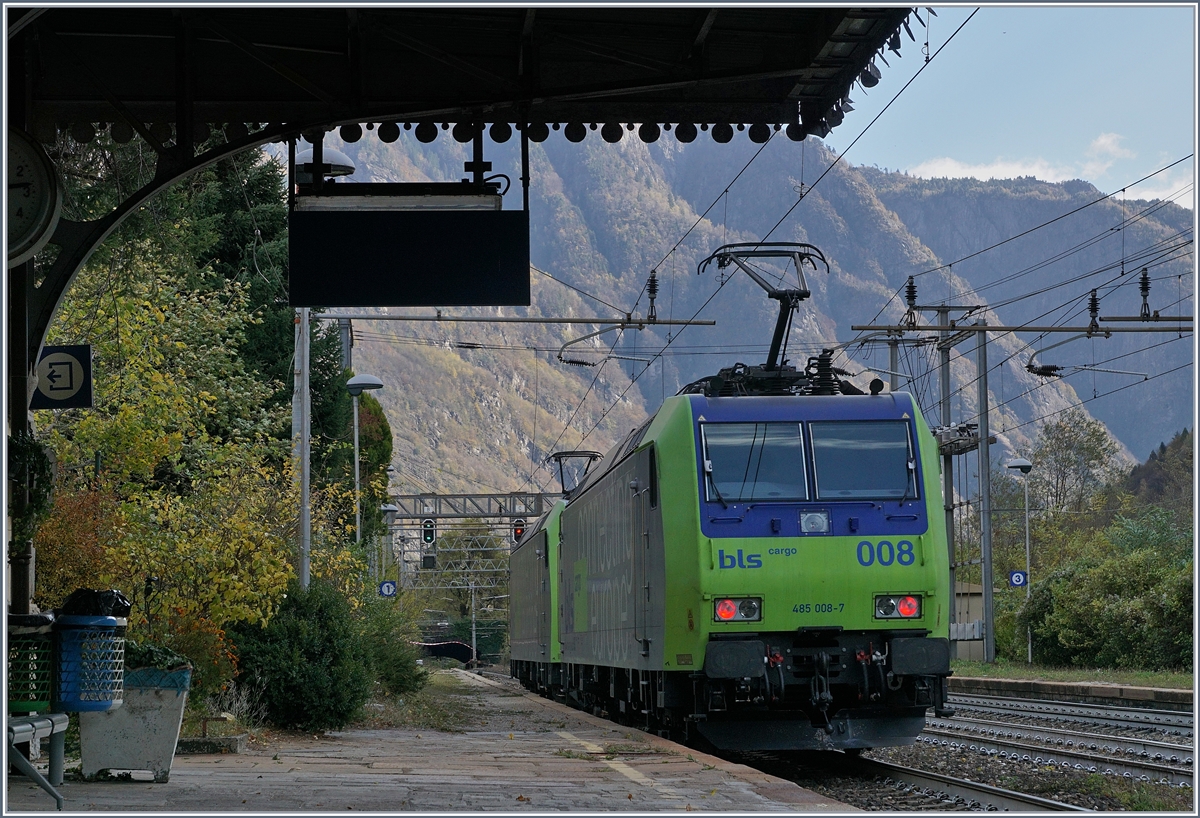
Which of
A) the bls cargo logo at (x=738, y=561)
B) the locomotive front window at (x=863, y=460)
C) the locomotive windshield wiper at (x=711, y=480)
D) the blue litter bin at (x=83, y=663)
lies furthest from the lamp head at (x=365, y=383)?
the blue litter bin at (x=83, y=663)

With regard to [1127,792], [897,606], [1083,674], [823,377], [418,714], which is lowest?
[1083,674]

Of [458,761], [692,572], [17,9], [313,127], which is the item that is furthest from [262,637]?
[17,9]

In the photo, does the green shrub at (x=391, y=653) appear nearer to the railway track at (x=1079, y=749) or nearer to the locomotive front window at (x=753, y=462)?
the railway track at (x=1079, y=749)

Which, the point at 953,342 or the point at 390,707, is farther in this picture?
the point at 953,342

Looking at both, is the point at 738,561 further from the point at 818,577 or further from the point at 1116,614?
the point at 1116,614

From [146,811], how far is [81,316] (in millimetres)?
10205

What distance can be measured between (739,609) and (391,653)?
1314 centimetres

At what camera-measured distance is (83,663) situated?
783 cm

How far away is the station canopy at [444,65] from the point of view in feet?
30.9

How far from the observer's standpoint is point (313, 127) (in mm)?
9961

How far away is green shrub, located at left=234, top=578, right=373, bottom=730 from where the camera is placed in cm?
1548

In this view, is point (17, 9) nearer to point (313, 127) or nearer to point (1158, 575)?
point (313, 127)

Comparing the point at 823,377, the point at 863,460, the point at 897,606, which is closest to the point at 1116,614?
the point at 823,377

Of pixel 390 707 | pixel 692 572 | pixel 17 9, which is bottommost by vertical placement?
pixel 390 707
